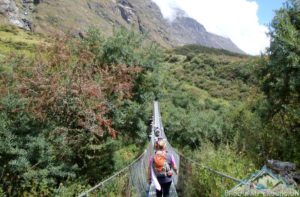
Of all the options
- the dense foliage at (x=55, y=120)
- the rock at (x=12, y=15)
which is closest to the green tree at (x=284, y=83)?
the dense foliage at (x=55, y=120)

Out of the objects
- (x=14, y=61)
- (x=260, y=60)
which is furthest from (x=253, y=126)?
(x=14, y=61)

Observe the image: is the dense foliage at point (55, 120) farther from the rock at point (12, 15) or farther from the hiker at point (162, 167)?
A: the rock at point (12, 15)

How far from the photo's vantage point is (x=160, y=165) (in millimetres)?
6617

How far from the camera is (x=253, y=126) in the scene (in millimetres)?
10750

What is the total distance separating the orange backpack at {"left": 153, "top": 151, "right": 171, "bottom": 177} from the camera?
6.62 m

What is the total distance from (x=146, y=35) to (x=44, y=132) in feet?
29.0

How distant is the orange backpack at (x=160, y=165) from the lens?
662cm

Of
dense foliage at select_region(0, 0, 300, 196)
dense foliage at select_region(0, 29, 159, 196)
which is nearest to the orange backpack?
dense foliage at select_region(0, 0, 300, 196)

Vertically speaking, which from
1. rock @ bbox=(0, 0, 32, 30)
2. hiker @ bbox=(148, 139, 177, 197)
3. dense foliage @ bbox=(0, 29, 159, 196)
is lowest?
rock @ bbox=(0, 0, 32, 30)

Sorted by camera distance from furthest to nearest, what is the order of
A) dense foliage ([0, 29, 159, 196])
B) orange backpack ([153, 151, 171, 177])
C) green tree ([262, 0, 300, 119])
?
dense foliage ([0, 29, 159, 196]) < green tree ([262, 0, 300, 119]) < orange backpack ([153, 151, 171, 177])

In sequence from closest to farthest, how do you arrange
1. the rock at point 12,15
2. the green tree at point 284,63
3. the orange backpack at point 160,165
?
the orange backpack at point 160,165 < the green tree at point 284,63 < the rock at point 12,15

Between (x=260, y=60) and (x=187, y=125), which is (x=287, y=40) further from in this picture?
(x=187, y=125)

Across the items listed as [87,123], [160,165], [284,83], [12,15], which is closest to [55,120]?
[87,123]

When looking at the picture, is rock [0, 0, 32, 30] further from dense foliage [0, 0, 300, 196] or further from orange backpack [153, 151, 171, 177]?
orange backpack [153, 151, 171, 177]
